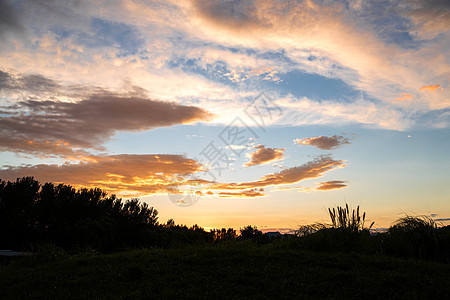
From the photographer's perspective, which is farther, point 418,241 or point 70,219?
point 70,219

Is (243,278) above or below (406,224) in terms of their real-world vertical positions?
below

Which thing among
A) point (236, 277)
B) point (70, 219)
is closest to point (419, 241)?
point (236, 277)

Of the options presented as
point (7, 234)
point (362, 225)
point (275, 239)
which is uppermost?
point (362, 225)

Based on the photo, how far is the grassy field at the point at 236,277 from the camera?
22.0 ft

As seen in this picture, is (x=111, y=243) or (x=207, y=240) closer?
(x=207, y=240)

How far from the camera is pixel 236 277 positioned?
25.0ft

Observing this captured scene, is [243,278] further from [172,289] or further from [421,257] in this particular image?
[421,257]

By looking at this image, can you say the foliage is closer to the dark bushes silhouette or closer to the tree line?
the tree line

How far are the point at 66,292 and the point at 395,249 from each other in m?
9.59

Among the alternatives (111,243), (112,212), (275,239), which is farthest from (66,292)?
(112,212)

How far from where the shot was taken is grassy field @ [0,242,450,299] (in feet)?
22.0

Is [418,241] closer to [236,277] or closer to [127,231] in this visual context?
[236,277]

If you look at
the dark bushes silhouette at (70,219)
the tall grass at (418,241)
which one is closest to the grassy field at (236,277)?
the tall grass at (418,241)

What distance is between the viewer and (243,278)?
24.5 ft
